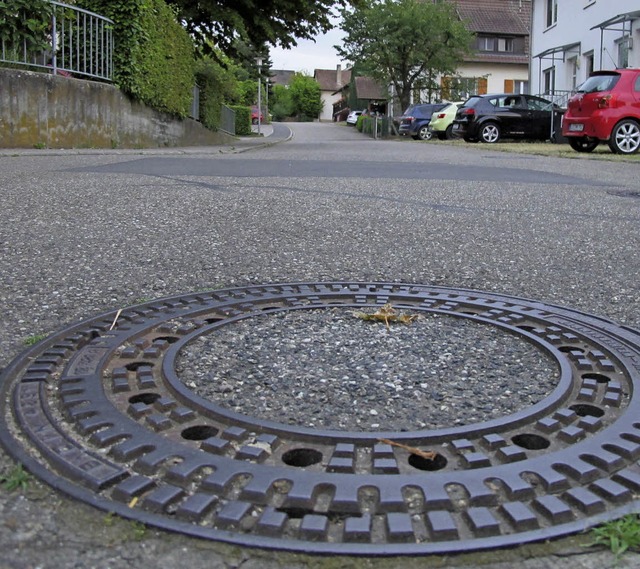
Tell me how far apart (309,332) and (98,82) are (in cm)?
1252

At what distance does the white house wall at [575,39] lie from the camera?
23719 millimetres

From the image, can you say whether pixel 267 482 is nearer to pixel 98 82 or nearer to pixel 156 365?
pixel 156 365

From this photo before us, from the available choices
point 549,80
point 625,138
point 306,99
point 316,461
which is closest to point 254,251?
point 316,461

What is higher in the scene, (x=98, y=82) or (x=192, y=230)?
(x=98, y=82)

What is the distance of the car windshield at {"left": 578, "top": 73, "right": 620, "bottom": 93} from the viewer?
14.5 m

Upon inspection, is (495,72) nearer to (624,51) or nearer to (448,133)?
(448,133)

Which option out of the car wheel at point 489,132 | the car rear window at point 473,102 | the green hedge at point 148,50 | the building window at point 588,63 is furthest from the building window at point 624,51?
the green hedge at point 148,50

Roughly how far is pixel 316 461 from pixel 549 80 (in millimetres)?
31607

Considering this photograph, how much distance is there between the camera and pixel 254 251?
426cm

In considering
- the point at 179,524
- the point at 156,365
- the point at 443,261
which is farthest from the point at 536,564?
the point at 443,261

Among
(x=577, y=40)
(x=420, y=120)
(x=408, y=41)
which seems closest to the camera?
(x=577, y=40)

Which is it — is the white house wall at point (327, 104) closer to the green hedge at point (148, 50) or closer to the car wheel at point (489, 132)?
the car wheel at point (489, 132)

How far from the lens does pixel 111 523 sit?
1439mm

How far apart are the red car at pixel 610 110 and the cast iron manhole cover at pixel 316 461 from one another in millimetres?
13520
